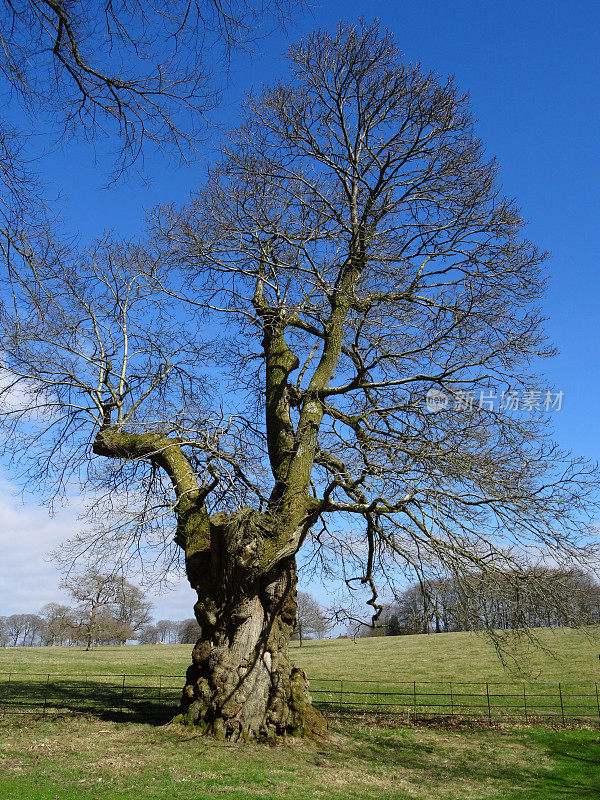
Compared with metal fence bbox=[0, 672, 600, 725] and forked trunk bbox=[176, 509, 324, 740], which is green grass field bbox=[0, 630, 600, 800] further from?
metal fence bbox=[0, 672, 600, 725]

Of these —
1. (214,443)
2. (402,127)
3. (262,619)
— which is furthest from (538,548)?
(402,127)

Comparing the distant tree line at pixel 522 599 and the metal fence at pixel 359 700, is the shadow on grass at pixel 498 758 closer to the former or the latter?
the metal fence at pixel 359 700

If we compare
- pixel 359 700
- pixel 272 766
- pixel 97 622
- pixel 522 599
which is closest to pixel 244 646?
pixel 272 766

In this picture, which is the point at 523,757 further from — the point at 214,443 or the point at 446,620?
the point at 214,443

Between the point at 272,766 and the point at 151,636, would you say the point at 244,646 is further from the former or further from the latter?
the point at 151,636

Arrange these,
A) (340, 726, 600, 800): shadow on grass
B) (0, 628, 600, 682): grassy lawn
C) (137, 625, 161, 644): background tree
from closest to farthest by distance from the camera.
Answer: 1. (340, 726, 600, 800): shadow on grass
2. (0, 628, 600, 682): grassy lawn
3. (137, 625, 161, 644): background tree

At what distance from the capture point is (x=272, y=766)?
33.7ft

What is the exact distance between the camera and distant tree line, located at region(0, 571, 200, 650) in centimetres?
1230

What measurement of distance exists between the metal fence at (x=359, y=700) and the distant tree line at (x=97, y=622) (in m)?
2.62

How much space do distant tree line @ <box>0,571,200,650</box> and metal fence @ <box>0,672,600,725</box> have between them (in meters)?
2.62

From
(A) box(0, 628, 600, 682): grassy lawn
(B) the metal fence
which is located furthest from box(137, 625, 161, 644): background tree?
(B) the metal fence

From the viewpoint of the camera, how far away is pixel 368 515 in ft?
44.9

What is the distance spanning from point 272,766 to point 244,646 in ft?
8.09

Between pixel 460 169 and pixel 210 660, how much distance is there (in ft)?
42.4
